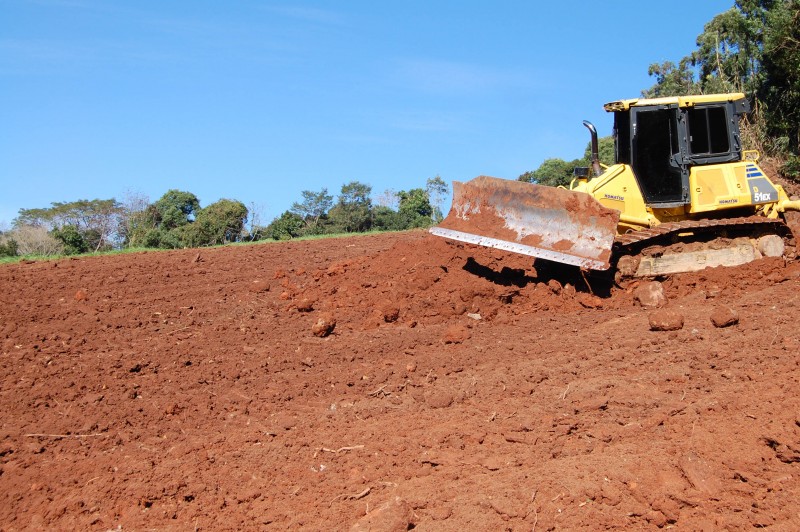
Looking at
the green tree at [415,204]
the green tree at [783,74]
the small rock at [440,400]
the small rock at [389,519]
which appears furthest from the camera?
the green tree at [415,204]

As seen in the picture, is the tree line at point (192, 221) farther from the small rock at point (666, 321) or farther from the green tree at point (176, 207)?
the small rock at point (666, 321)

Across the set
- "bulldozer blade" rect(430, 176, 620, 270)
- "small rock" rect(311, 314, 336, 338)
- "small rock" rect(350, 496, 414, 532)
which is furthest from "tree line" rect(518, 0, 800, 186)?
"small rock" rect(350, 496, 414, 532)

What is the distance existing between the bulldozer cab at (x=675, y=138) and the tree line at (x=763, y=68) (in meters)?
11.6

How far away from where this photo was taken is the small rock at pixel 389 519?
5.11 meters

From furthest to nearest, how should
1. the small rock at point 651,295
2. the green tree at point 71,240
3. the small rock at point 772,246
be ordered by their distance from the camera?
the green tree at point 71,240 < the small rock at point 772,246 < the small rock at point 651,295

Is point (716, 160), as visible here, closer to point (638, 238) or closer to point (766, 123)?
point (638, 238)

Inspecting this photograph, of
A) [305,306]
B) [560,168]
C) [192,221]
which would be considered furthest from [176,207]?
[305,306]

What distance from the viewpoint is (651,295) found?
34.2 ft

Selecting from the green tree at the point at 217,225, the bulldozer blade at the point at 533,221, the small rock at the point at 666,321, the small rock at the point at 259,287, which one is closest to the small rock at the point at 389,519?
the small rock at the point at 666,321

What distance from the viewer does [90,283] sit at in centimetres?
1218

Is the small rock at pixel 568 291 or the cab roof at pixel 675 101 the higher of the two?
the cab roof at pixel 675 101

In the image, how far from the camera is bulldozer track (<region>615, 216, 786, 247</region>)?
35.3 feet

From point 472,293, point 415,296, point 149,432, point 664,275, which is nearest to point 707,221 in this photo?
point 664,275

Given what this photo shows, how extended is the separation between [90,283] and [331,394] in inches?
229
